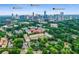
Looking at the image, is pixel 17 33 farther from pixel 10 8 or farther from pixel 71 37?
pixel 71 37

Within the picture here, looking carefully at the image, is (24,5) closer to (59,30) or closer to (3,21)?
(3,21)

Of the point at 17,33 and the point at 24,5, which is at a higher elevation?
the point at 24,5

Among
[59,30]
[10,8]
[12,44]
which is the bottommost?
[12,44]

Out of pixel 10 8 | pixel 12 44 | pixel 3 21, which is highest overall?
pixel 10 8

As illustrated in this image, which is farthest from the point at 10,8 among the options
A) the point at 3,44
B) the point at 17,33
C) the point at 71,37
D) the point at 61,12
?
the point at 71,37
